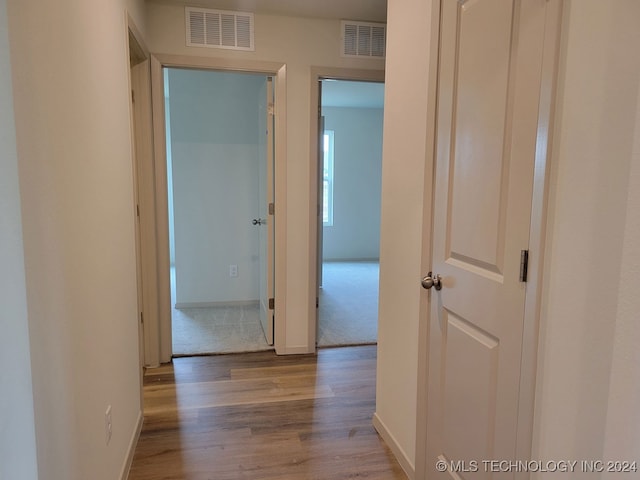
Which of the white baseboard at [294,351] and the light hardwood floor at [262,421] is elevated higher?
the white baseboard at [294,351]

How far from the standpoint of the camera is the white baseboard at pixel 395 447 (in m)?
1.94

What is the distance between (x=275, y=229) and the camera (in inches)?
129

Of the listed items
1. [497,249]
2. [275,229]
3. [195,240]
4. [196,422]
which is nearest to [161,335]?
[196,422]

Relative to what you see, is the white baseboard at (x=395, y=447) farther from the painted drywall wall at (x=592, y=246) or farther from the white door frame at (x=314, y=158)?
the white door frame at (x=314, y=158)

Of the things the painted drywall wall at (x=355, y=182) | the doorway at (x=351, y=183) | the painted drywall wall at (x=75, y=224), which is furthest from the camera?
the painted drywall wall at (x=355, y=182)

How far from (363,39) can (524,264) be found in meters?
2.61

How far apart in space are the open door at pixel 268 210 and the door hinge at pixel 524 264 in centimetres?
232

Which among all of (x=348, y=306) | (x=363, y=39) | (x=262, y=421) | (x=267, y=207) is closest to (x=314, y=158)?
(x=267, y=207)

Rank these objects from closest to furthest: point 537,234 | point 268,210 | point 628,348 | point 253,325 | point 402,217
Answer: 1. point 628,348
2. point 537,234
3. point 402,217
4. point 268,210
5. point 253,325

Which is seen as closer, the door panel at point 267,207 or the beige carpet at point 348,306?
the door panel at point 267,207

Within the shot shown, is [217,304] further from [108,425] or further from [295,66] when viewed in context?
[108,425]

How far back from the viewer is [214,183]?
4.44 metres

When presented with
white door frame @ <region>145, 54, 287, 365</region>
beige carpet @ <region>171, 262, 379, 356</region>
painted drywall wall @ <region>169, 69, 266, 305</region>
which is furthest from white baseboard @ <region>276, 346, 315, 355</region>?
painted drywall wall @ <region>169, 69, 266, 305</region>

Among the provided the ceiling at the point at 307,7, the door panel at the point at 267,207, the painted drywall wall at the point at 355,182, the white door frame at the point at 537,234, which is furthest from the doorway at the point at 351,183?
the white door frame at the point at 537,234
